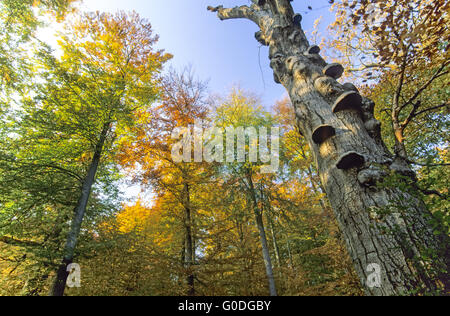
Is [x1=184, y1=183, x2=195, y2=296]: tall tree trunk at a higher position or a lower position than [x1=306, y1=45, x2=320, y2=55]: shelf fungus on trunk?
lower

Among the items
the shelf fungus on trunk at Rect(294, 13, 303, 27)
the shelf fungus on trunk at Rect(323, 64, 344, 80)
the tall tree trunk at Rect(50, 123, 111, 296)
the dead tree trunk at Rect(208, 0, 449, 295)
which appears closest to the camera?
the dead tree trunk at Rect(208, 0, 449, 295)

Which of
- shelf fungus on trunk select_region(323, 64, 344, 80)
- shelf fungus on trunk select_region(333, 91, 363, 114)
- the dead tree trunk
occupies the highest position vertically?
shelf fungus on trunk select_region(323, 64, 344, 80)

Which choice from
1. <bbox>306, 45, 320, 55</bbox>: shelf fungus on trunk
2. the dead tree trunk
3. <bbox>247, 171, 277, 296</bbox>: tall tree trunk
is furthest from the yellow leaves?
<bbox>306, 45, 320, 55</bbox>: shelf fungus on trunk

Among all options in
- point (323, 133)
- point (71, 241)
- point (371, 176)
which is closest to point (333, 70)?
point (323, 133)

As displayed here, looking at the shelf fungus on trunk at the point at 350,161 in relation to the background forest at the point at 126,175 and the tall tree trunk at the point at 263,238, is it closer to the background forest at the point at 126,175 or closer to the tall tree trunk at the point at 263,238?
the background forest at the point at 126,175

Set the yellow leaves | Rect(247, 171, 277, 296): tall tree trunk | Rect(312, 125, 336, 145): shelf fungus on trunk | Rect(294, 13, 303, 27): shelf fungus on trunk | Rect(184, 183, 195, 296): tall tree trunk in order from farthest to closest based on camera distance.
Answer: the yellow leaves, Rect(247, 171, 277, 296): tall tree trunk, Rect(184, 183, 195, 296): tall tree trunk, Rect(294, 13, 303, 27): shelf fungus on trunk, Rect(312, 125, 336, 145): shelf fungus on trunk

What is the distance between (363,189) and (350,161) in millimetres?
238

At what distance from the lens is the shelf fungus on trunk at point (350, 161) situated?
58.6 inches

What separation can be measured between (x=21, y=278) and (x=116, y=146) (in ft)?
14.4

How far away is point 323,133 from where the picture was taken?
1.76 m

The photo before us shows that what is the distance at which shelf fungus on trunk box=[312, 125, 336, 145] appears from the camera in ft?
5.63

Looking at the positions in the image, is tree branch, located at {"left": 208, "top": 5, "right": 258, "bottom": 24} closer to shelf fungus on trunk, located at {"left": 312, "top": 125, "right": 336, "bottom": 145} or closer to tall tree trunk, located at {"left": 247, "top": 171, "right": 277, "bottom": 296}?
shelf fungus on trunk, located at {"left": 312, "top": 125, "right": 336, "bottom": 145}

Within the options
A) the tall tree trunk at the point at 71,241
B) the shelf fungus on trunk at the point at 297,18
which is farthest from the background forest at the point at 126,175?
the shelf fungus on trunk at the point at 297,18

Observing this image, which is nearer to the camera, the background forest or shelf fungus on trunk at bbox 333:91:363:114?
shelf fungus on trunk at bbox 333:91:363:114
